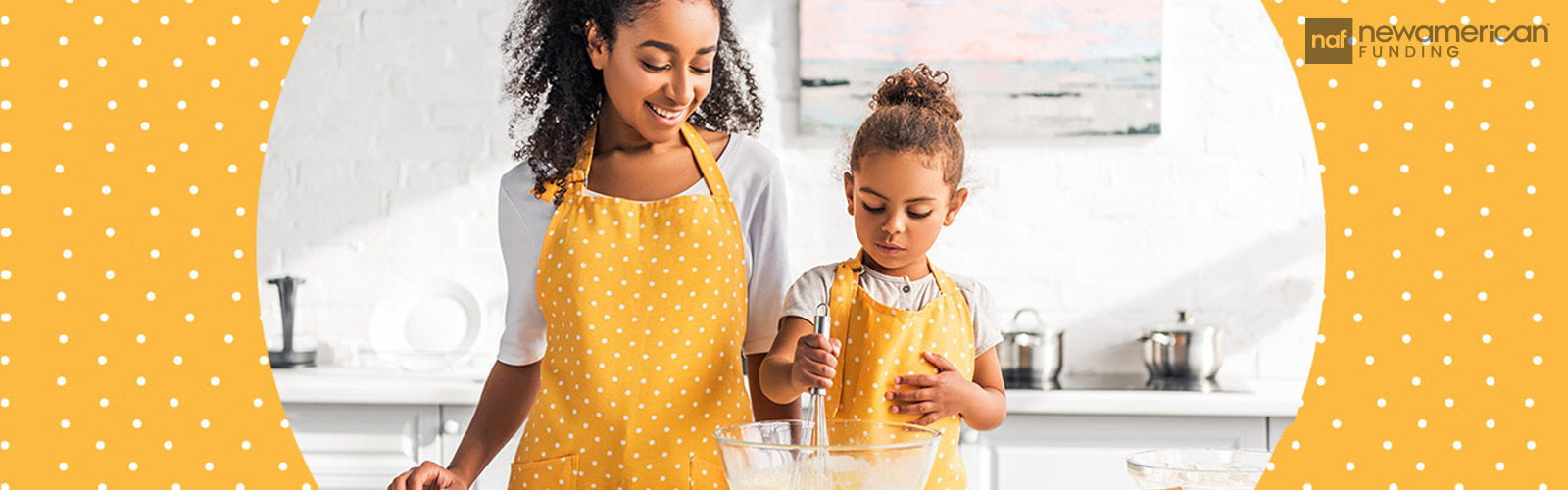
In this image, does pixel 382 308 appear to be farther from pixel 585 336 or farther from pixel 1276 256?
pixel 1276 256

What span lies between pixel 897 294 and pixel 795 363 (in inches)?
7.5

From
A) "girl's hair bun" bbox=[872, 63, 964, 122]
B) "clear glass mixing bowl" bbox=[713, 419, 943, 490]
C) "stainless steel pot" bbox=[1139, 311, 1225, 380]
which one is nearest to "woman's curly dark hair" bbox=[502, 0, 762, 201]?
"girl's hair bun" bbox=[872, 63, 964, 122]

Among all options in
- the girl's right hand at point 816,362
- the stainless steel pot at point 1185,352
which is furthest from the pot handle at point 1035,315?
the girl's right hand at point 816,362

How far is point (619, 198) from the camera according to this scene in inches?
40.8

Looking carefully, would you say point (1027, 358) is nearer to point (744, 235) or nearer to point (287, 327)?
point (744, 235)

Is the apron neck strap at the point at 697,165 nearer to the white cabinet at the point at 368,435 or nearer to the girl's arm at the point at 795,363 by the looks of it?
the girl's arm at the point at 795,363

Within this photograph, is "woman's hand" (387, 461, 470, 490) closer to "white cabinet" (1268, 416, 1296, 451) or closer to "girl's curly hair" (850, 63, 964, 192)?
"girl's curly hair" (850, 63, 964, 192)

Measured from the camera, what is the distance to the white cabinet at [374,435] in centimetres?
229

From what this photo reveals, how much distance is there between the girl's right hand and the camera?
875 millimetres

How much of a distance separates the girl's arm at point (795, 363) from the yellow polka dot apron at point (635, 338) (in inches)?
2.1

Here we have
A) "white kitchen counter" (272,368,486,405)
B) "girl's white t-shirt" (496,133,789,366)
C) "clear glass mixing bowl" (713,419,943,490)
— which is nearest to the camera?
"clear glass mixing bowl" (713,419,943,490)

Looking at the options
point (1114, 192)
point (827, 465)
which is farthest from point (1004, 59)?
point (827, 465)

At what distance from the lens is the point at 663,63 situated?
0.97 meters

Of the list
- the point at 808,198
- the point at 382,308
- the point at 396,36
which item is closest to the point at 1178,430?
the point at 808,198
